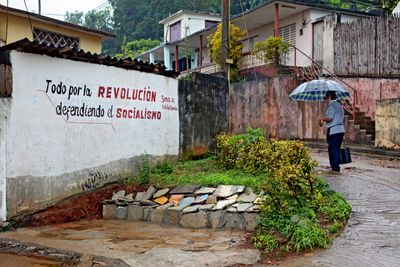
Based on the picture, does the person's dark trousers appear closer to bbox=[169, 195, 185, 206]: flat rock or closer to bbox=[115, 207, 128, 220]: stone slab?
bbox=[169, 195, 185, 206]: flat rock

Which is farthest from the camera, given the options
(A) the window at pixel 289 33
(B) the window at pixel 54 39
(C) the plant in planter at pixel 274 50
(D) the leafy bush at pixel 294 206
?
(A) the window at pixel 289 33

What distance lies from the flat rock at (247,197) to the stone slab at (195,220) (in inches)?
25.2

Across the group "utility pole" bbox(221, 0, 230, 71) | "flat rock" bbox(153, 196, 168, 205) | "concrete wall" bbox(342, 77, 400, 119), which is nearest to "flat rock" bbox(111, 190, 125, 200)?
"flat rock" bbox(153, 196, 168, 205)

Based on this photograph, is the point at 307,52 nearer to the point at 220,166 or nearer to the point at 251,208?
the point at 220,166

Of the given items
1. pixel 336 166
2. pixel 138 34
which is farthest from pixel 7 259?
pixel 138 34

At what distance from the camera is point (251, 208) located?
21.8ft

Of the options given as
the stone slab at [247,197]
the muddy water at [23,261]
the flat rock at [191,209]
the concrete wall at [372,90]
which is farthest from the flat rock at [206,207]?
the concrete wall at [372,90]

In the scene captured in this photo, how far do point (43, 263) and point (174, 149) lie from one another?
5322mm

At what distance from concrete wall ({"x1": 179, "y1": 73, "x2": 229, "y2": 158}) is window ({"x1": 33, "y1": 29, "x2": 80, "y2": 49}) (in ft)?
17.4

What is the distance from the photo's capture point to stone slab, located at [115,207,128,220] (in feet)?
25.8

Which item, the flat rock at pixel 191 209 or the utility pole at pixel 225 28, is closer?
the flat rock at pixel 191 209

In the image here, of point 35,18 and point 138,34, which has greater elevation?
point 138,34

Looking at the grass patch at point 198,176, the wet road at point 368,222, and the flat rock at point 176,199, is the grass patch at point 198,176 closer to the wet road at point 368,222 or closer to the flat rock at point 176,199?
the flat rock at point 176,199

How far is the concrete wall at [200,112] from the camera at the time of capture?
10.7 metres
